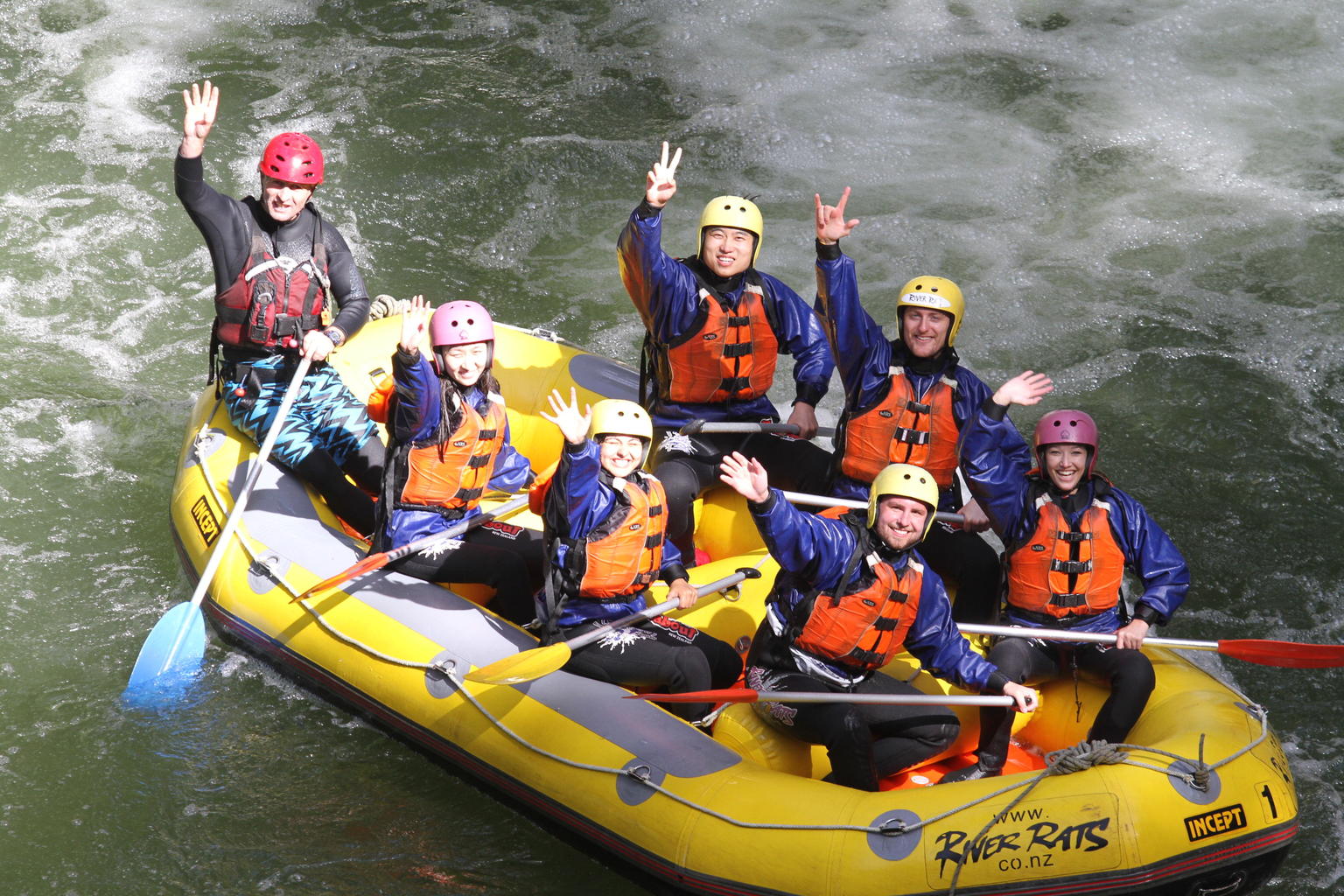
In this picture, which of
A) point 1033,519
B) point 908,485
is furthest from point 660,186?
point 1033,519

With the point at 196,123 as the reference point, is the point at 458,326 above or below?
below

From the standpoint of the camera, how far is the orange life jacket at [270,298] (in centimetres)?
468

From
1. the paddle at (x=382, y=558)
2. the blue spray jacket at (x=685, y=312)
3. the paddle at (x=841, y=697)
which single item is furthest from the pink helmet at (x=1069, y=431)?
the paddle at (x=382, y=558)

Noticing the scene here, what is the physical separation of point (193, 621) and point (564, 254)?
149 inches

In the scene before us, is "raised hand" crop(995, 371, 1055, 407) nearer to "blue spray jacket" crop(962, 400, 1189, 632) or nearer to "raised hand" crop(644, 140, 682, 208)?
"blue spray jacket" crop(962, 400, 1189, 632)

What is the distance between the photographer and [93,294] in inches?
→ 292

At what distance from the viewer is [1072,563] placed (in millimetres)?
3939

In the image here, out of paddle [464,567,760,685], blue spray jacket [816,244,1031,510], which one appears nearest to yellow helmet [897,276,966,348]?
blue spray jacket [816,244,1031,510]

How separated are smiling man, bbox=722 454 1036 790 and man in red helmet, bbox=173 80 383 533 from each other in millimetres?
1722

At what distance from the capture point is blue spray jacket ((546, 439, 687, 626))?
150 inches

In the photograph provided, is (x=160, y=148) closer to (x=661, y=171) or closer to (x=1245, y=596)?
(x=661, y=171)

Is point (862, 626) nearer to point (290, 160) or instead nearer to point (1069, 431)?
point (1069, 431)

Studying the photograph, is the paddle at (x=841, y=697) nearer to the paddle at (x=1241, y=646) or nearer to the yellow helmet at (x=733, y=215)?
the paddle at (x=1241, y=646)

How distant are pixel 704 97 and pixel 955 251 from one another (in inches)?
89.3
